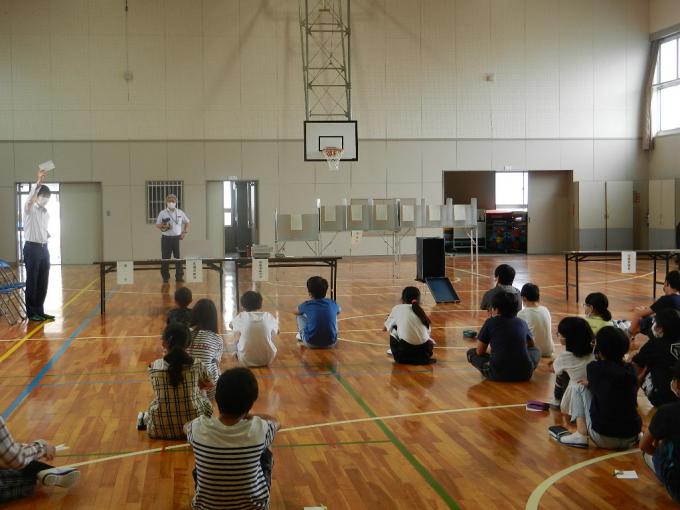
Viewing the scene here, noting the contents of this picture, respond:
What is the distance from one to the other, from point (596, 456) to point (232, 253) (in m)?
19.3

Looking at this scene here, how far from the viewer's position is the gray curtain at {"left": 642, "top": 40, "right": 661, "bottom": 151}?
2202 cm

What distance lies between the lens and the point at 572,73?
22.0m

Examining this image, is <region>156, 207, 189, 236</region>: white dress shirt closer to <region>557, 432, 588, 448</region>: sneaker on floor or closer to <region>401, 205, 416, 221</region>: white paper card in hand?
<region>401, 205, 416, 221</region>: white paper card in hand

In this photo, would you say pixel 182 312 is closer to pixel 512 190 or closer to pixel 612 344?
pixel 612 344

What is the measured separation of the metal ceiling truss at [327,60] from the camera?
2081 cm

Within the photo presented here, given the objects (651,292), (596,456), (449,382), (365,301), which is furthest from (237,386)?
(651,292)

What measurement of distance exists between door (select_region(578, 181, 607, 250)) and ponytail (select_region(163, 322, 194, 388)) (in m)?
19.2

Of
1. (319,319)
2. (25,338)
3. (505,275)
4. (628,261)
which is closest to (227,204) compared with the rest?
(25,338)

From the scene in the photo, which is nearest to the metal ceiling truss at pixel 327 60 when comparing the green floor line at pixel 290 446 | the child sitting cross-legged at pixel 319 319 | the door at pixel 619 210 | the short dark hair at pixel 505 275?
the door at pixel 619 210

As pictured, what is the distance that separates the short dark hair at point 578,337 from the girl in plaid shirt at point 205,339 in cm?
246

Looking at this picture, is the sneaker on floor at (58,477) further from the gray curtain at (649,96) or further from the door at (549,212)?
the gray curtain at (649,96)

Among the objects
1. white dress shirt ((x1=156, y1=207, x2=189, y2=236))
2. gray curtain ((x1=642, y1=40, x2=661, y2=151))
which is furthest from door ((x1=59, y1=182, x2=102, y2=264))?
gray curtain ((x1=642, y1=40, x2=661, y2=151))

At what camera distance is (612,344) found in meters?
4.38

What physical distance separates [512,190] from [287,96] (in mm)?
7592
